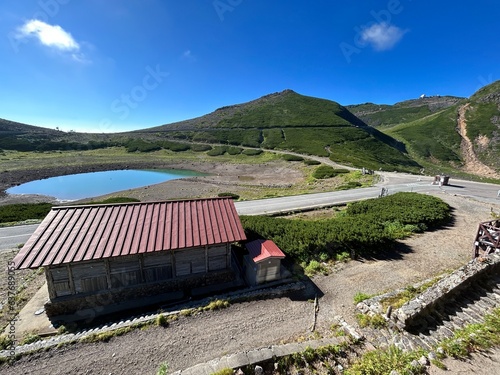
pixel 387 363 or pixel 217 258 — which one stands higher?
pixel 217 258

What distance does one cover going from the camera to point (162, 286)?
1449 cm

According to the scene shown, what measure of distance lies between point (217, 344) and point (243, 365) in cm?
221

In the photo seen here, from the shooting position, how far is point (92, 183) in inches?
2468

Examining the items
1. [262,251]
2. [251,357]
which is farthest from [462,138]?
[251,357]

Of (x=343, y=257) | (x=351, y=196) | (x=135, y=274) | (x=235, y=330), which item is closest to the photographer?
(x=235, y=330)

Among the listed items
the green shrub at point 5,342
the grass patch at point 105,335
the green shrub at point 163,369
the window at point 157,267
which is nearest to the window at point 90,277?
the window at point 157,267

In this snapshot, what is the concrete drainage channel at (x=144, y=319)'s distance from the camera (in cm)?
1057

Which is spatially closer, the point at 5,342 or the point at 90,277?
the point at 5,342

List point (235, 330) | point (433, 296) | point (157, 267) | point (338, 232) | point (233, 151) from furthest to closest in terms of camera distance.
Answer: point (233, 151) < point (338, 232) < point (157, 267) < point (433, 296) < point (235, 330)

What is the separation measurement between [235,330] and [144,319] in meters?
4.55

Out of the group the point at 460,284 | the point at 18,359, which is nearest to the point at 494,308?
the point at 460,284

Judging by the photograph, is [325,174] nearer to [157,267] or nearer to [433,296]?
[433,296]

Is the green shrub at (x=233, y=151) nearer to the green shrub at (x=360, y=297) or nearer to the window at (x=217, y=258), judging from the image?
the window at (x=217, y=258)

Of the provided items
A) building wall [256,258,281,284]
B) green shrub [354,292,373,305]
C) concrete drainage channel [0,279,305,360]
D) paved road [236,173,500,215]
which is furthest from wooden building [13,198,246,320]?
paved road [236,173,500,215]
